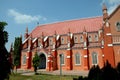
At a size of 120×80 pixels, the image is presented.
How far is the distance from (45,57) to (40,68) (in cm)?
388

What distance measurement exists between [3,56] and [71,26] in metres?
40.6

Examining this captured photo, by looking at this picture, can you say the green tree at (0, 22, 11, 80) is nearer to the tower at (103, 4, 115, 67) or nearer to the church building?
the tower at (103, 4, 115, 67)

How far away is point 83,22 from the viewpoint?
51.8 m

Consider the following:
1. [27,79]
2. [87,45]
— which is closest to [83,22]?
[87,45]

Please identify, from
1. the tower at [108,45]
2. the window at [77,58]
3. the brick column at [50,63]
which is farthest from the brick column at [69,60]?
the tower at [108,45]

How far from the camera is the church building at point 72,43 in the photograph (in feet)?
133

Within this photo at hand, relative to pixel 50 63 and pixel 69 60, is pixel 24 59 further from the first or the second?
pixel 69 60

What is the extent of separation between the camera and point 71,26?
5262 centimetres

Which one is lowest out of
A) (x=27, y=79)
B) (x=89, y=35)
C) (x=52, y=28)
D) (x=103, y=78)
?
(x=27, y=79)

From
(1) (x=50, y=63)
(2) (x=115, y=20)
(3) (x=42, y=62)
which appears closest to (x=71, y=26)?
(1) (x=50, y=63)

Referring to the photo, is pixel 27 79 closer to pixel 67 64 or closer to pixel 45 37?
pixel 67 64

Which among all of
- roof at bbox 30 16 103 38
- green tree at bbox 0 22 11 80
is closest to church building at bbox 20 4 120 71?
roof at bbox 30 16 103 38

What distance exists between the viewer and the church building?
40.4 m

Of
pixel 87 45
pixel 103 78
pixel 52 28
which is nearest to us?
pixel 103 78
